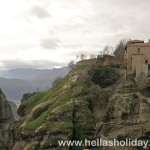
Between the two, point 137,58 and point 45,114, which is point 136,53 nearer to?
point 137,58

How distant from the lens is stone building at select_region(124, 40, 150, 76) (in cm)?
6856

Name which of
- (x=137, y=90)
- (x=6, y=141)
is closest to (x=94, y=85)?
(x=137, y=90)

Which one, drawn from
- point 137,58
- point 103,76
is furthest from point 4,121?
point 137,58

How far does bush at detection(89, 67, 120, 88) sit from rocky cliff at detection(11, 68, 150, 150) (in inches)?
32.5

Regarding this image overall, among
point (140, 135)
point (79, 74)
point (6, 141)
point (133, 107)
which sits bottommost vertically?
point (6, 141)

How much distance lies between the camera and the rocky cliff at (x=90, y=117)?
2352 inches

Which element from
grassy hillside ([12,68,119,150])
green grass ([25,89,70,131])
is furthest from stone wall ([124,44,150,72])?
green grass ([25,89,70,131])

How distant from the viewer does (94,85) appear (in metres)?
66.4

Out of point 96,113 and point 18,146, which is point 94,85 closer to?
point 96,113

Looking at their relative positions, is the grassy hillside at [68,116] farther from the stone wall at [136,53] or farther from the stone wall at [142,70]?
the stone wall at [136,53]

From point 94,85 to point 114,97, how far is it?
4.29 meters

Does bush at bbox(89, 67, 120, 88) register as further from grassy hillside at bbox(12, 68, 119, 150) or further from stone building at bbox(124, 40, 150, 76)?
stone building at bbox(124, 40, 150, 76)

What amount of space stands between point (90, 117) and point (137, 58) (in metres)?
16.2

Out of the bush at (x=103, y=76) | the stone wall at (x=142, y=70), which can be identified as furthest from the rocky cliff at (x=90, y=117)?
the stone wall at (x=142, y=70)
